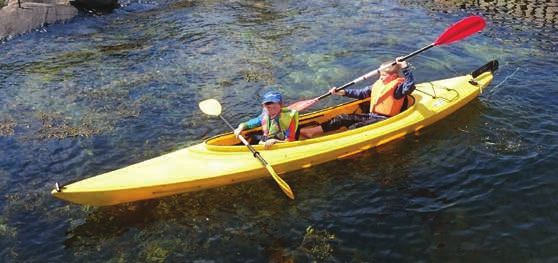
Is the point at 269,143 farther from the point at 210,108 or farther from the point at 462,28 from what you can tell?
the point at 462,28

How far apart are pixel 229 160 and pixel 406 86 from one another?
309 centimetres

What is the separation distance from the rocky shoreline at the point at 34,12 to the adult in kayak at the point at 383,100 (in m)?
10.6

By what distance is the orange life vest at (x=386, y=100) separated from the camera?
7.67 metres

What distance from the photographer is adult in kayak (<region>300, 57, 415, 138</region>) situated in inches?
299

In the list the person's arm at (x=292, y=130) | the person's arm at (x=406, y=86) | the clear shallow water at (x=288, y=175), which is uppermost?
the person's arm at (x=406, y=86)

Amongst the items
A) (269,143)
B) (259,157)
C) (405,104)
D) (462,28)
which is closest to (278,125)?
(269,143)

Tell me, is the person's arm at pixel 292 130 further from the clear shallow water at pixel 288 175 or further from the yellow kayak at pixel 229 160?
the clear shallow water at pixel 288 175

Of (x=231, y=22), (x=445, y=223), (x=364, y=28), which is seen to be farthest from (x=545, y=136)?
(x=231, y=22)

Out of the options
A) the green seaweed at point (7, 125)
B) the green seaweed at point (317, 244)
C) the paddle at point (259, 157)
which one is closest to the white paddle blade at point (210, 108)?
the paddle at point (259, 157)

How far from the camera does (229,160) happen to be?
6590 millimetres

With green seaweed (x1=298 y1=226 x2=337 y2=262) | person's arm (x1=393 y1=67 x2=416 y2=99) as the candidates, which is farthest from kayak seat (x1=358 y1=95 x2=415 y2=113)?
green seaweed (x1=298 y1=226 x2=337 y2=262)

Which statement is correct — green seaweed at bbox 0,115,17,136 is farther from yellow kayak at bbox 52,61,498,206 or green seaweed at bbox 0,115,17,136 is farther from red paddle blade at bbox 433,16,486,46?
red paddle blade at bbox 433,16,486,46

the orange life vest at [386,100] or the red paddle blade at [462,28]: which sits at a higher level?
the red paddle blade at [462,28]

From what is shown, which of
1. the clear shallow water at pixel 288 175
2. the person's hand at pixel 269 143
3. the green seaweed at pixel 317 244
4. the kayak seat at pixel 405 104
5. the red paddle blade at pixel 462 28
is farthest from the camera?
the red paddle blade at pixel 462 28
